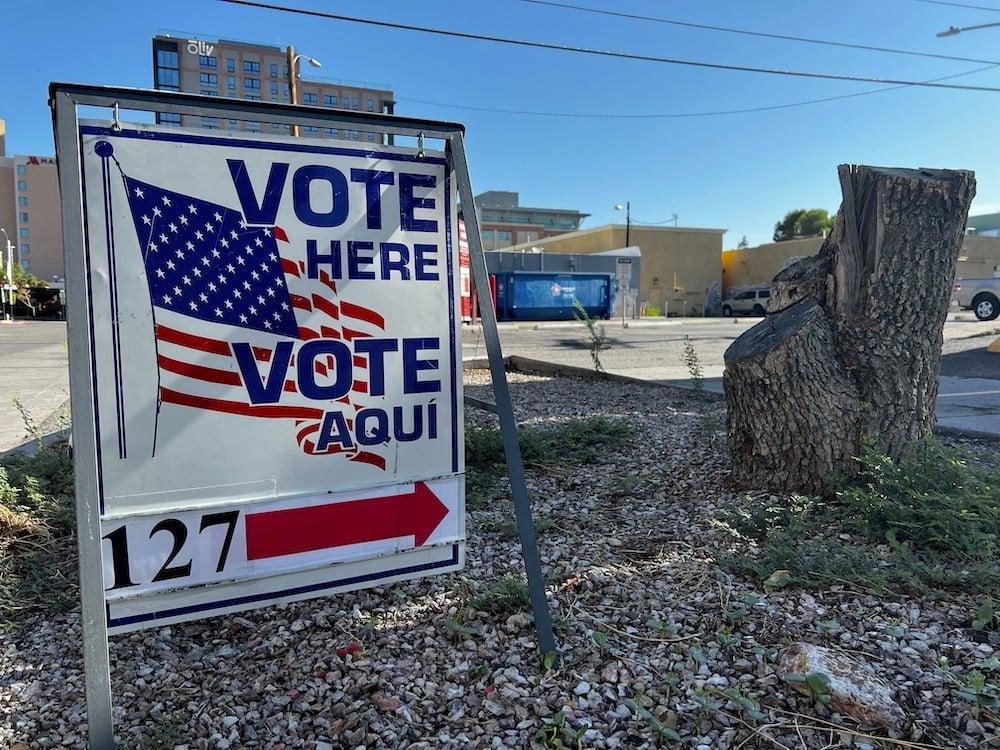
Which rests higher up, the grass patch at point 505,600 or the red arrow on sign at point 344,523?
the red arrow on sign at point 344,523

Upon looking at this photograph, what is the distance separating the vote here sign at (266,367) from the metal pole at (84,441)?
5 centimetres

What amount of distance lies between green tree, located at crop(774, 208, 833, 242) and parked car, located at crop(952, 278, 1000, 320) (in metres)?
46.3

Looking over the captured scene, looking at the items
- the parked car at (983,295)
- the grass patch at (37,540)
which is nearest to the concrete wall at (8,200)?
the parked car at (983,295)

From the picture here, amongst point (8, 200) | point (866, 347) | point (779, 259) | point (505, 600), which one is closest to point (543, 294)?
point (779, 259)

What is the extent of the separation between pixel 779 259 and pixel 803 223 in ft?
81.3

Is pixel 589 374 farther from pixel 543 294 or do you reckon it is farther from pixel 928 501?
pixel 543 294

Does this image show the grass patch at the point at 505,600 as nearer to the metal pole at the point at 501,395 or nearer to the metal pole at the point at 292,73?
the metal pole at the point at 501,395

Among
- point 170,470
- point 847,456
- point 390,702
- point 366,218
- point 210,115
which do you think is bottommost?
point 390,702

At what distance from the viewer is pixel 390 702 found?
2086 mm

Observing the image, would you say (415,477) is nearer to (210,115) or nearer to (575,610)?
(575,610)

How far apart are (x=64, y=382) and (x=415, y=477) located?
10.4m

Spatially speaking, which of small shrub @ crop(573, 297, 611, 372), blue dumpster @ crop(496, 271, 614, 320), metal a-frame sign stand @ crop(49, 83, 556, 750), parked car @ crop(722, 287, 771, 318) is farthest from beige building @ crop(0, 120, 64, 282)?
metal a-frame sign stand @ crop(49, 83, 556, 750)

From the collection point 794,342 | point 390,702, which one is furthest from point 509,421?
point 794,342

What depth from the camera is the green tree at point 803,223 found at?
66.8 meters
